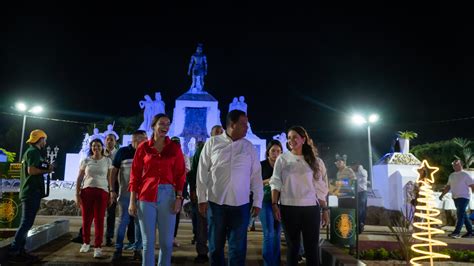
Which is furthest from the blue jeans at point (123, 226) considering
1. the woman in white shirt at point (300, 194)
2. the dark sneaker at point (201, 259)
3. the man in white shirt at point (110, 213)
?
the woman in white shirt at point (300, 194)

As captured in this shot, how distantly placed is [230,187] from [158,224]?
857 mm

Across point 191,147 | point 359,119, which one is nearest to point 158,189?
point 359,119

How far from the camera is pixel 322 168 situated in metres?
4.30

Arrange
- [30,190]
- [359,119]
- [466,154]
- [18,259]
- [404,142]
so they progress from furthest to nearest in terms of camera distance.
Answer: [466,154]
[359,119]
[404,142]
[30,190]
[18,259]

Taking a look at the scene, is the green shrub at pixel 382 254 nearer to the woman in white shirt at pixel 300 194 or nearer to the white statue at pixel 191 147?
the woman in white shirt at pixel 300 194

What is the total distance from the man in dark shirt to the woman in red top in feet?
6.53

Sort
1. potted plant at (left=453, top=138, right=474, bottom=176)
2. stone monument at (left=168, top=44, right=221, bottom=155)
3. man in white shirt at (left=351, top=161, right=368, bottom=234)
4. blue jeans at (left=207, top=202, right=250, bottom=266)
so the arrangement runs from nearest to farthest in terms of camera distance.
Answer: blue jeans at (left=207, top=202, right=250, bottom=266)
man in white shirt at (left=351, top=161, right=368, bottom=234)
stone monument at (left=168, top=44, right=221, bottom=155)
potted plant at (left=453, top=138, right=474, bottom=176)

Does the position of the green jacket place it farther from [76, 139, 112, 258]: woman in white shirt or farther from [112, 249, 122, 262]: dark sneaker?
[112, 249, 122, 262]: dark sneaker

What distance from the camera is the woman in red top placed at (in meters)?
3.77

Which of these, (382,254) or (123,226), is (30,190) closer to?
(123,226)

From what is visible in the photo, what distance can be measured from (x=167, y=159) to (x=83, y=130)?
48.8m

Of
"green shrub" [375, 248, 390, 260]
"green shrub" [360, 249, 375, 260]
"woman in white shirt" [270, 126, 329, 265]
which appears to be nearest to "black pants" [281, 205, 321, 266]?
"woman in white shirt" [270, 126, 329, 265]

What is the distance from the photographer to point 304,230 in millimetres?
4008

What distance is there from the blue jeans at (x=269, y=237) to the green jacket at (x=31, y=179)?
308 centimetres
